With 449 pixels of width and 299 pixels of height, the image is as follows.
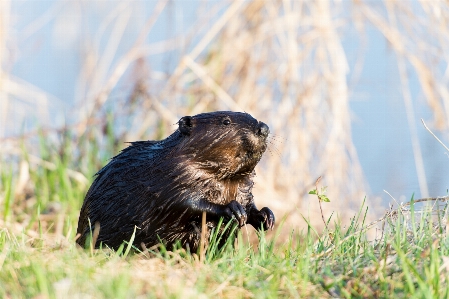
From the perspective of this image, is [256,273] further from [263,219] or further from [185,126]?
[185,126]

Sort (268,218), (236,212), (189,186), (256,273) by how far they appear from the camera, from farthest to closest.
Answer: (268,218) → (189,186) → (236,212) → (256,273)

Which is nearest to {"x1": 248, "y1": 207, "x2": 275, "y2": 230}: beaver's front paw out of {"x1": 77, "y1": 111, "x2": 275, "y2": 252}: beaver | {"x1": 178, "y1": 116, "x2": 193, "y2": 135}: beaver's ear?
{"x1": 77, "y1": 111, "x2": 275, "y2": 252}: beaver

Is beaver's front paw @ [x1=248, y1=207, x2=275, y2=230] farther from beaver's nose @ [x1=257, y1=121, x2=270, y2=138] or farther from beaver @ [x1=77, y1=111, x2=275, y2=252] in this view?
beaver's nose @ [x1=257, y1=121, x2=270, y2=138]

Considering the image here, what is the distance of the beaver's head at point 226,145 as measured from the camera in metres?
3.64

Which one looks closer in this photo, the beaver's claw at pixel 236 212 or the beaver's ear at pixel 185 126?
the beaver's claw at pixel 236 212

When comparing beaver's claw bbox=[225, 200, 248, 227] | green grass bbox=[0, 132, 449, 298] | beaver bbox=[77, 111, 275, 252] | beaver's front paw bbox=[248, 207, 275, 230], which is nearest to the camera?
green grass bbox=[0, 132, 449, 298]

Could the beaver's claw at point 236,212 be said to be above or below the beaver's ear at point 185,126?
below

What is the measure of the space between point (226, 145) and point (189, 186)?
27 centimetres

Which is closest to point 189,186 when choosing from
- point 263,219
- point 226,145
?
point 226,145

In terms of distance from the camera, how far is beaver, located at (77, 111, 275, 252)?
3.58 meters

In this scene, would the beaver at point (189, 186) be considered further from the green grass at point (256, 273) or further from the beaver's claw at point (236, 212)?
the green grass at point (256, 273)

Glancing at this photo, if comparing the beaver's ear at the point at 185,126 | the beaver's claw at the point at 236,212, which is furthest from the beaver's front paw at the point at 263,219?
the beaver's ear at the point at 185,126

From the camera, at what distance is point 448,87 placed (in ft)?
22.7

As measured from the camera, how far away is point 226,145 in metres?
3.64
